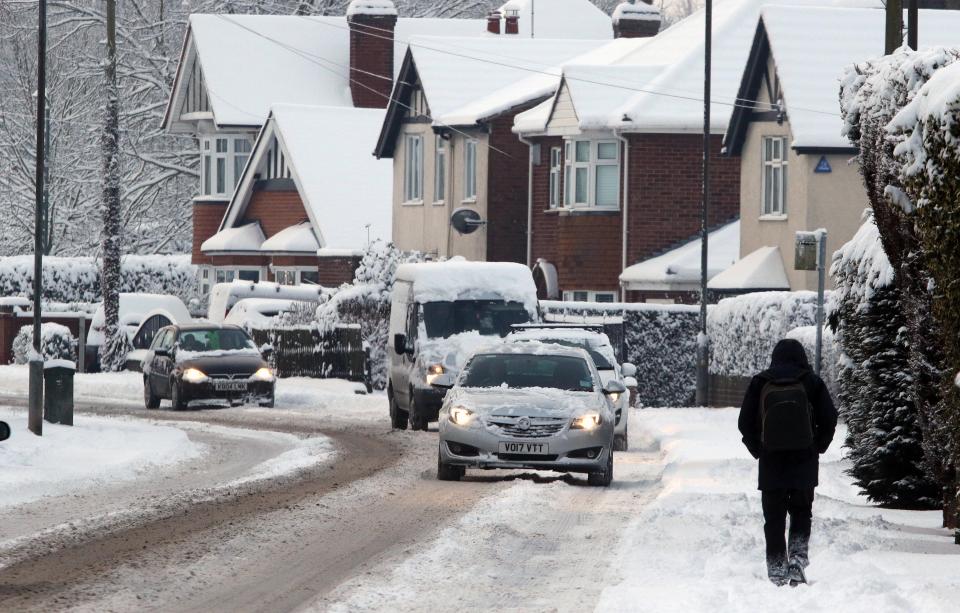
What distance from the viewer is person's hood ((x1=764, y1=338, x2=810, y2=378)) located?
495 inches

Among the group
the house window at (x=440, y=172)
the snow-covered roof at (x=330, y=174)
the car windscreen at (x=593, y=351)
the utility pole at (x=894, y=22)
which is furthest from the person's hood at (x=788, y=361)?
the snow-covered roof at (x=330, y=174)

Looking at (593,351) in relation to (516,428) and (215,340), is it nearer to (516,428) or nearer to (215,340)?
(516,428)

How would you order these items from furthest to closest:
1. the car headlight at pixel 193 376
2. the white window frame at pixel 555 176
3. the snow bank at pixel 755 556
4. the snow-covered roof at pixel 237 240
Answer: the snow-covered roof at pixel 237 240 → the white window frame at pixel 555 176 → the car headlight at pixel 193 376 → the snow bank at pixel 755 556

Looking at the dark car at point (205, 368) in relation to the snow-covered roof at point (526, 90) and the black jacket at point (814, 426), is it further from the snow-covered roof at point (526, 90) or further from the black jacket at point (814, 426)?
the black jacket at point (814, 426)

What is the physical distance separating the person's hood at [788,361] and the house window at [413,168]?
44.0 metres

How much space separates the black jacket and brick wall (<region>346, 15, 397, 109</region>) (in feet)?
175

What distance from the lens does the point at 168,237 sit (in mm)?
72875

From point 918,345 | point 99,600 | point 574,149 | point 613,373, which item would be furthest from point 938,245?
point 574,149

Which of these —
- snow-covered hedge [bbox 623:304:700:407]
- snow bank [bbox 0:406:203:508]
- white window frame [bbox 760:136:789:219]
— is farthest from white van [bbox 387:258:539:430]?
white window frame [bbox 760:136:789:219]

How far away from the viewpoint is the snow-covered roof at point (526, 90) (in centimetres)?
5197

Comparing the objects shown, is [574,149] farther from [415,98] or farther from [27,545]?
[27,545]

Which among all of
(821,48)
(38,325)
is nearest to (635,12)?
(821,48)

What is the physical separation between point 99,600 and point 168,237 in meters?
62.0

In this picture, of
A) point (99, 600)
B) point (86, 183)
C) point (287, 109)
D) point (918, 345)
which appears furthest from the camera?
point (86, 183)
